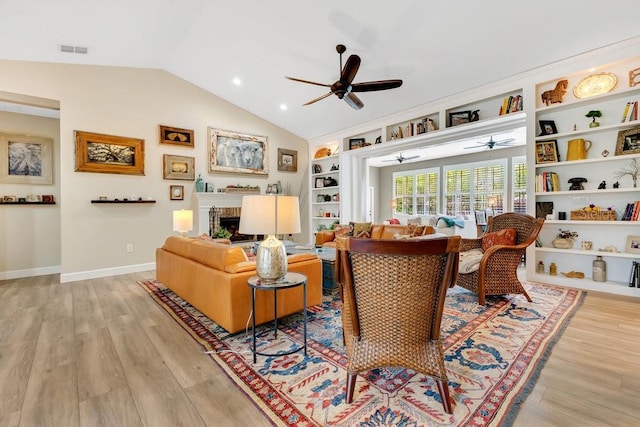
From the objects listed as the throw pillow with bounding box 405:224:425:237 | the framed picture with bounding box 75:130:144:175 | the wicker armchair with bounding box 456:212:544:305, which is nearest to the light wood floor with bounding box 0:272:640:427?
the wicker armchair with bounding box 456:212:544:305

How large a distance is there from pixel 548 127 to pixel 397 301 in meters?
4.01

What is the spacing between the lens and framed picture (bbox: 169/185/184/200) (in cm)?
556

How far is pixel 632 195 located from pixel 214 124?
6814 mm

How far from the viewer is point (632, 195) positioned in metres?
3.43

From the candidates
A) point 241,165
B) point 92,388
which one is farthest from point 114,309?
point 241,165

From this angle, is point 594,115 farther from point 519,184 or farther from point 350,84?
point 519,184

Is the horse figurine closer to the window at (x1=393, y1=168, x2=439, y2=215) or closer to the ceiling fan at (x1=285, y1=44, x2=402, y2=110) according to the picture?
the ceiling fan at (x1=285, y1=44, x2=402, y2=110)

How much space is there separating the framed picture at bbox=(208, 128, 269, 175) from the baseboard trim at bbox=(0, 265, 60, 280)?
3.25 metres

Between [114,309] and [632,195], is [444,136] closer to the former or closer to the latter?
[632,195]

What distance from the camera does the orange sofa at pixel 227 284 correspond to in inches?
92.6

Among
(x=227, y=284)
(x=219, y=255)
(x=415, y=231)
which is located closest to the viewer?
(x=227, y=284)

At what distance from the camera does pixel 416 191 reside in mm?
9617

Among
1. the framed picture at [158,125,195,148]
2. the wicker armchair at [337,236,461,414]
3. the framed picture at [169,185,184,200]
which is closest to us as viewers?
the wicker armchair at [337,236,461,414]

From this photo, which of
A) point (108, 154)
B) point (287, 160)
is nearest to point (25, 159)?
→ point (108, 154)
